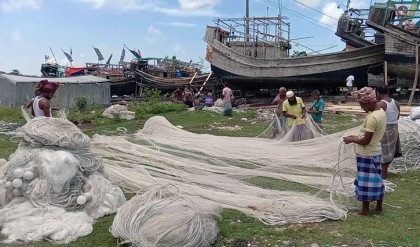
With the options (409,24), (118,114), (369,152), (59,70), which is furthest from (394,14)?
(59,70)

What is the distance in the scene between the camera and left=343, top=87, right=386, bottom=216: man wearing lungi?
470 centimetres

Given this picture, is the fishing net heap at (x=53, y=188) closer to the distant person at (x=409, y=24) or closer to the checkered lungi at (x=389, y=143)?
the checkered lungi at (x=389, y=143)

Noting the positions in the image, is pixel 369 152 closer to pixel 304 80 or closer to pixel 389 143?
pixel 389 143

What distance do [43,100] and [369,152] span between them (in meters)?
3.98

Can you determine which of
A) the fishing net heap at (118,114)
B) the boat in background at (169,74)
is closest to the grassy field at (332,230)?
the fishing net heap at (118,114)

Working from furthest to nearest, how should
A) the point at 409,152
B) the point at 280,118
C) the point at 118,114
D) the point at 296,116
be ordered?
the point at 118,114 → the point at 280,118 → the point at 296,116 → the point at 409,152

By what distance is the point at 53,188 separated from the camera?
4707 mm

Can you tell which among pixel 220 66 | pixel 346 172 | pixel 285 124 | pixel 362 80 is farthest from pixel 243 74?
pixel 346 172

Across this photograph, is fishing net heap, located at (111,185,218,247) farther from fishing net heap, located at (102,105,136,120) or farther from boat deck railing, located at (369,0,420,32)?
boat deck railing, located at (369,0,420,32)

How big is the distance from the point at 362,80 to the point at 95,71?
2282 centimetres

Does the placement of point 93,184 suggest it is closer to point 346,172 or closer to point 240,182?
point 240,182

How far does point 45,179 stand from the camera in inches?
186

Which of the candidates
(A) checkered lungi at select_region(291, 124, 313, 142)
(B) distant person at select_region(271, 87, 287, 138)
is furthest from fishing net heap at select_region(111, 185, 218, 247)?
(B) distant person at select_region(271, 87, 287, 138)

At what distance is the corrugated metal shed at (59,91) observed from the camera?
74.2 ft
